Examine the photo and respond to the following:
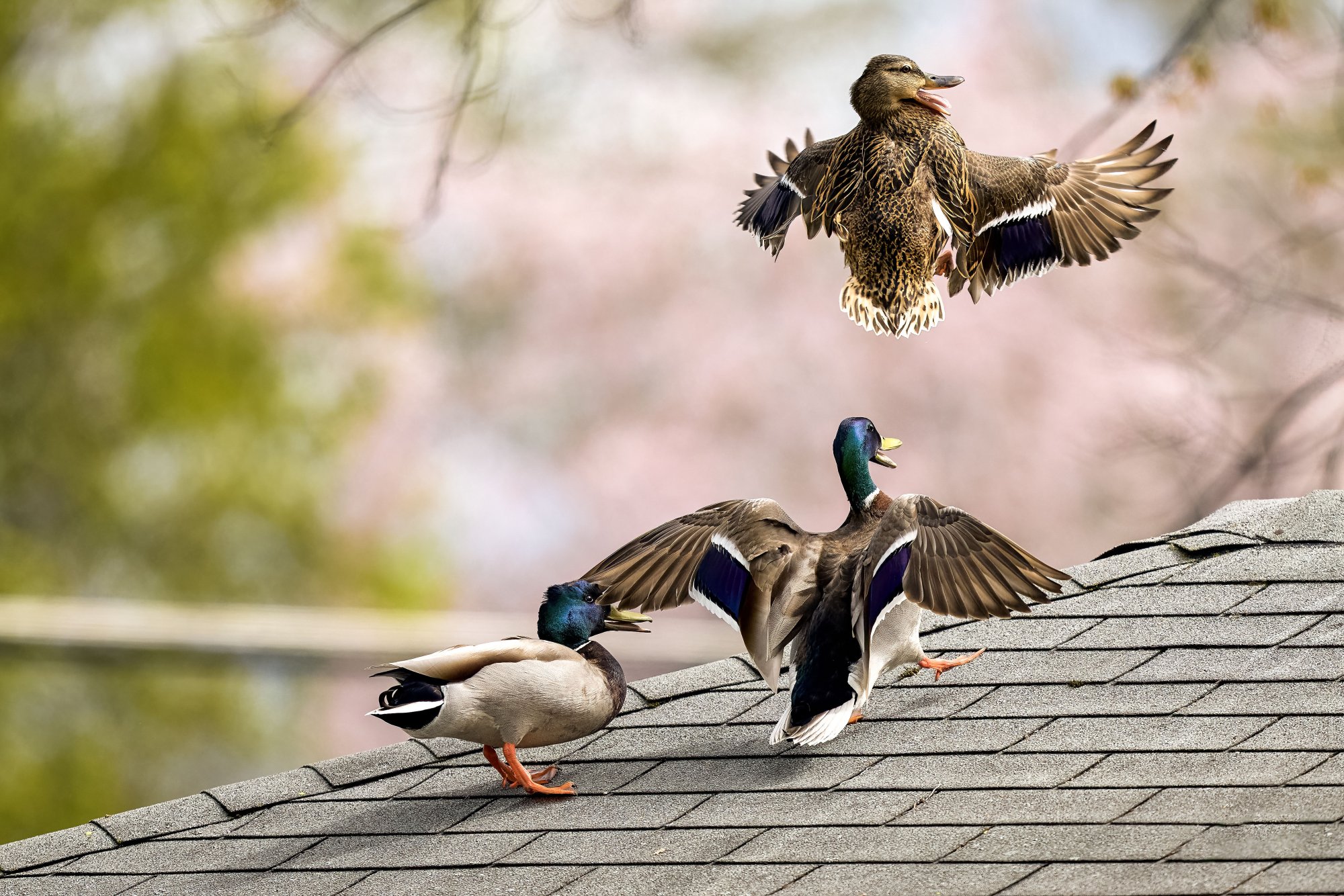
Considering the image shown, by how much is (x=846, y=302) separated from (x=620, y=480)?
1267 cm

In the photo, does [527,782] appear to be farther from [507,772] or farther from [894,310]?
[894,310]

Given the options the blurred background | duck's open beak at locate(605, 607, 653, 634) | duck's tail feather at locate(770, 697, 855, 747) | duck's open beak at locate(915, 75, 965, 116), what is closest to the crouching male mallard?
duck's open beak at locate(605, 607, 653, 634)

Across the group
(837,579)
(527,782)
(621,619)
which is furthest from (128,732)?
(837,579)

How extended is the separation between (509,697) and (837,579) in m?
0.97

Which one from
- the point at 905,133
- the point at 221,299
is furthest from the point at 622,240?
the point at 905,133

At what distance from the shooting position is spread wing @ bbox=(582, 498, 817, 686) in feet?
16.7

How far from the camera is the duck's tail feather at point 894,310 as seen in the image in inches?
185

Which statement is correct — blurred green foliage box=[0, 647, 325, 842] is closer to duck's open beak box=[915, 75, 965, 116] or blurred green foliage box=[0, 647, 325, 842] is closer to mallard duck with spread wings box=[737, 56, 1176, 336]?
mallard duck with spread wings box=[737, 56, 1176, 336]

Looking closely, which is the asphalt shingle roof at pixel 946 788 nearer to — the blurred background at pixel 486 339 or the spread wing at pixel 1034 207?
the spread wing at pixel 1034 207

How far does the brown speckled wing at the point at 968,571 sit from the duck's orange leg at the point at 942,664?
23.1 inches

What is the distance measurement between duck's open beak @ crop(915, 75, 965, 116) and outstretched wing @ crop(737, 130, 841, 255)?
1.30 ft

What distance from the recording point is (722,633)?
16.6 m

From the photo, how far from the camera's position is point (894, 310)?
4738mm

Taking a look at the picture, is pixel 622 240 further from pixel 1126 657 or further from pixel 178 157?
pixel 1126 657
